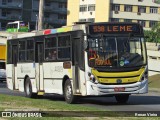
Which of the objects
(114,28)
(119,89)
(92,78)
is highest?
(114,28)

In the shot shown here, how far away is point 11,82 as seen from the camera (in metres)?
26.6

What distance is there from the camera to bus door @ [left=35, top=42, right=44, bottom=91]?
2308cm

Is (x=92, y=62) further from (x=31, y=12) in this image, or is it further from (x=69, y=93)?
(x=31, y=12)

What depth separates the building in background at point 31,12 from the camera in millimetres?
117938

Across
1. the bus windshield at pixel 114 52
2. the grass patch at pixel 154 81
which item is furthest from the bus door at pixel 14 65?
the grass patch at pixel 154 81

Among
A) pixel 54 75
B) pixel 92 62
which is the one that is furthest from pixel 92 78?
pixel 54 75

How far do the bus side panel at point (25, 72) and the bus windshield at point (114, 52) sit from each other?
5.04 m

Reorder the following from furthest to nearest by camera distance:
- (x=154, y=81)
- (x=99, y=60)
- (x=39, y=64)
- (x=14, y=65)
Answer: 1. (x=154, y=81)
2. (x=14, y=65)
3. (x=39, y=64)
4. (x=99, y=60)

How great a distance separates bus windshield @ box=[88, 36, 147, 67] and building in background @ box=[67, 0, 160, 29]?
276 feet

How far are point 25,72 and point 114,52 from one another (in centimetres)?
654

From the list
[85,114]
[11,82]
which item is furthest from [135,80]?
[11,82]

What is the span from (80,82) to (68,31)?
219 cm

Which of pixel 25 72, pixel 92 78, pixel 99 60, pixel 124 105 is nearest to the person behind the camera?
pixel 92 78

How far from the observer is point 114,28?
65.6ft
